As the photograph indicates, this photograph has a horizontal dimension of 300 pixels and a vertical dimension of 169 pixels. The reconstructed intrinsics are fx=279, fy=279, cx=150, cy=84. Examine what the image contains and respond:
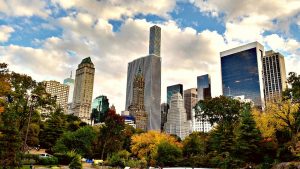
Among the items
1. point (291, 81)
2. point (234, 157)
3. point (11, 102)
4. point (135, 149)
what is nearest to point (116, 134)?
point (135, 149)

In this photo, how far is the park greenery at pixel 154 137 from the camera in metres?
34.5

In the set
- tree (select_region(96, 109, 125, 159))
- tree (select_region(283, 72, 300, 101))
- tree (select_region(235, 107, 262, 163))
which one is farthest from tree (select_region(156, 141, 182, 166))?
tree (select_region(283, 72, 300, 101))

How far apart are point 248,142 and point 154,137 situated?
2633 cm

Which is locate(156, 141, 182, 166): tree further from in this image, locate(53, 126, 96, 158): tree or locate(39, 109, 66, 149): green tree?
locate(39, 109, 66, 149): green tree

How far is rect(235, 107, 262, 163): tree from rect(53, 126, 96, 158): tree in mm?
30274

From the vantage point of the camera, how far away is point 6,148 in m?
27.0

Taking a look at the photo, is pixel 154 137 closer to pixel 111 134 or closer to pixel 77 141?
pixel 111 134

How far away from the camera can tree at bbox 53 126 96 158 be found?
176 ft

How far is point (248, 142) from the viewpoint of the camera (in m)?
38.8

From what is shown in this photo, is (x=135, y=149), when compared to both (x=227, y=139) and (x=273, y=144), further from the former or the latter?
(x=273, y=144)

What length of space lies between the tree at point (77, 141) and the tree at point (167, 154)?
14.8m

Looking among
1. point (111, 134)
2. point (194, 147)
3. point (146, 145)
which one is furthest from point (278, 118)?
point (111, 134)

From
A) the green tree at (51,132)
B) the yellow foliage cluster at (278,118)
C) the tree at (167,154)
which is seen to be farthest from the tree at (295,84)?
the green tree at (51,132)

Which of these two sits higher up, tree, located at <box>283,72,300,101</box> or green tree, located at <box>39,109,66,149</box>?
tree, located at <box>283,72,300,101</box>
